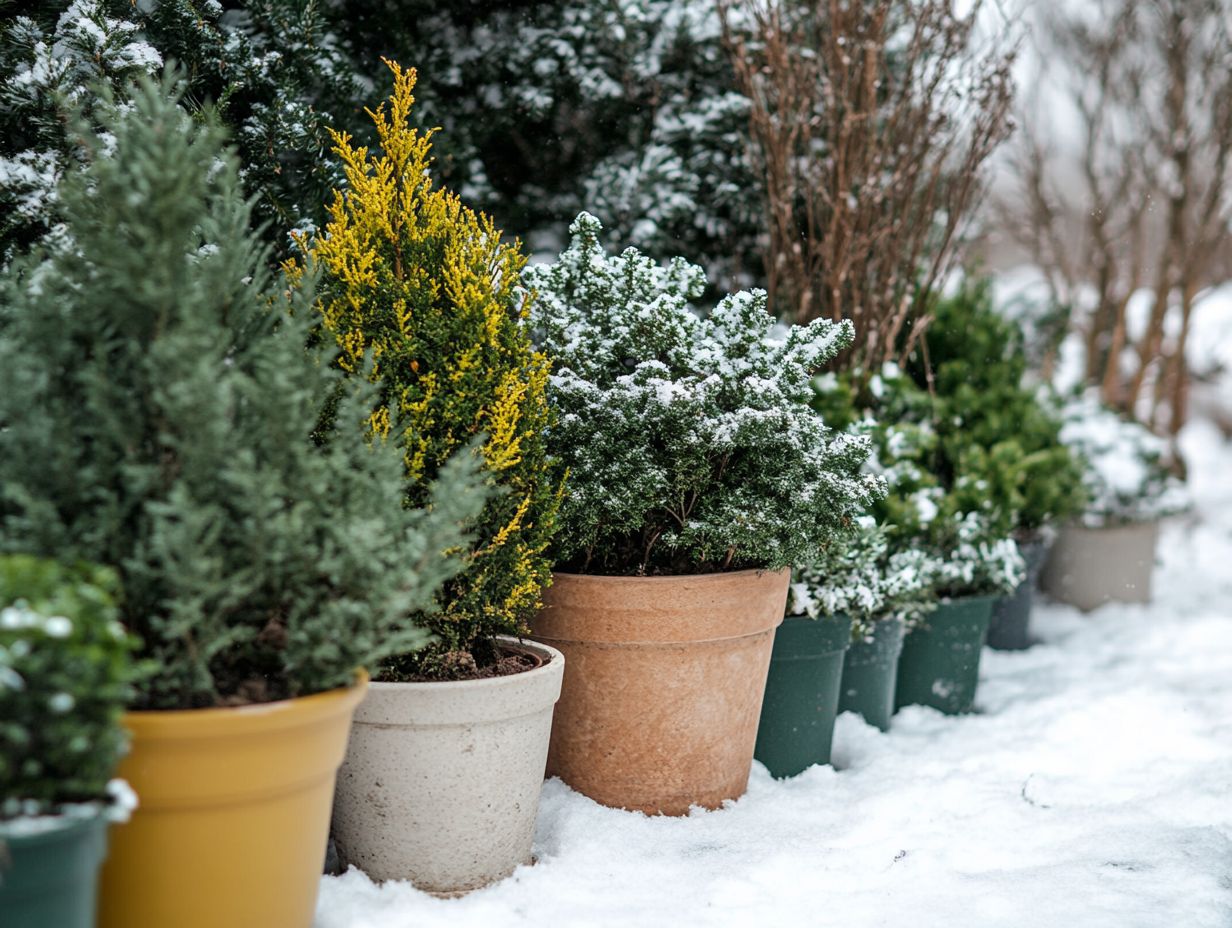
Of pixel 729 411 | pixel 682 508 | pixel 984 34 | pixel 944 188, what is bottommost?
pixel 682 508

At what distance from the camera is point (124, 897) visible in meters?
1.58

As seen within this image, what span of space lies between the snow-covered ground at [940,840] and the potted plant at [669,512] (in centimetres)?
16

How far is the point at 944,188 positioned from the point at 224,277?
9.92 ft

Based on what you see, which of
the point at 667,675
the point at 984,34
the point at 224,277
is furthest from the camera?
the point at 984,34

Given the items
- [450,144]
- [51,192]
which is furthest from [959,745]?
[51,192]

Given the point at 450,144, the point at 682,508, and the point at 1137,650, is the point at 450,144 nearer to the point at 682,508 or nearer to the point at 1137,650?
the point at 682,508

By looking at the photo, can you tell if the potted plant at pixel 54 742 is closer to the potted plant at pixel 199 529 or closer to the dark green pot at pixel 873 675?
the potted plant at pixel 199 529

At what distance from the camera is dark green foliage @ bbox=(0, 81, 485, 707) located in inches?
62.2

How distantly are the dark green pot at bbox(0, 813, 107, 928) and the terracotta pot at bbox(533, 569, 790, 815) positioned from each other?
125cm

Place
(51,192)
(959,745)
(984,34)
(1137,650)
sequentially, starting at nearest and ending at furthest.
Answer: (51,192) → (959,745) → (984,34) → (1137,650)

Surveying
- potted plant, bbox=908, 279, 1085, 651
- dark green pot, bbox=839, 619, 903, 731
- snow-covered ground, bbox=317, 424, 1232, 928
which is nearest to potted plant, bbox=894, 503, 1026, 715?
snow-covered ground, bbox=317, 424, 1232, 928

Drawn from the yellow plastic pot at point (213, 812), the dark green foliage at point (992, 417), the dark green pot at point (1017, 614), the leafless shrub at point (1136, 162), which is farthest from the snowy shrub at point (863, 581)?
the leafless shrub at point (1136, 162)

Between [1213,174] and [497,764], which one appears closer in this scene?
[497,764]

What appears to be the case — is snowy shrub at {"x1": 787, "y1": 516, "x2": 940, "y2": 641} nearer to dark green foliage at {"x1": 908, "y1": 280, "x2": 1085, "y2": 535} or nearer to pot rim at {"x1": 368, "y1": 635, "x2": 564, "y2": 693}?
dark green foliage at {"x1": 908, "y1": 280, "x2": 1085, "y2": 535}
